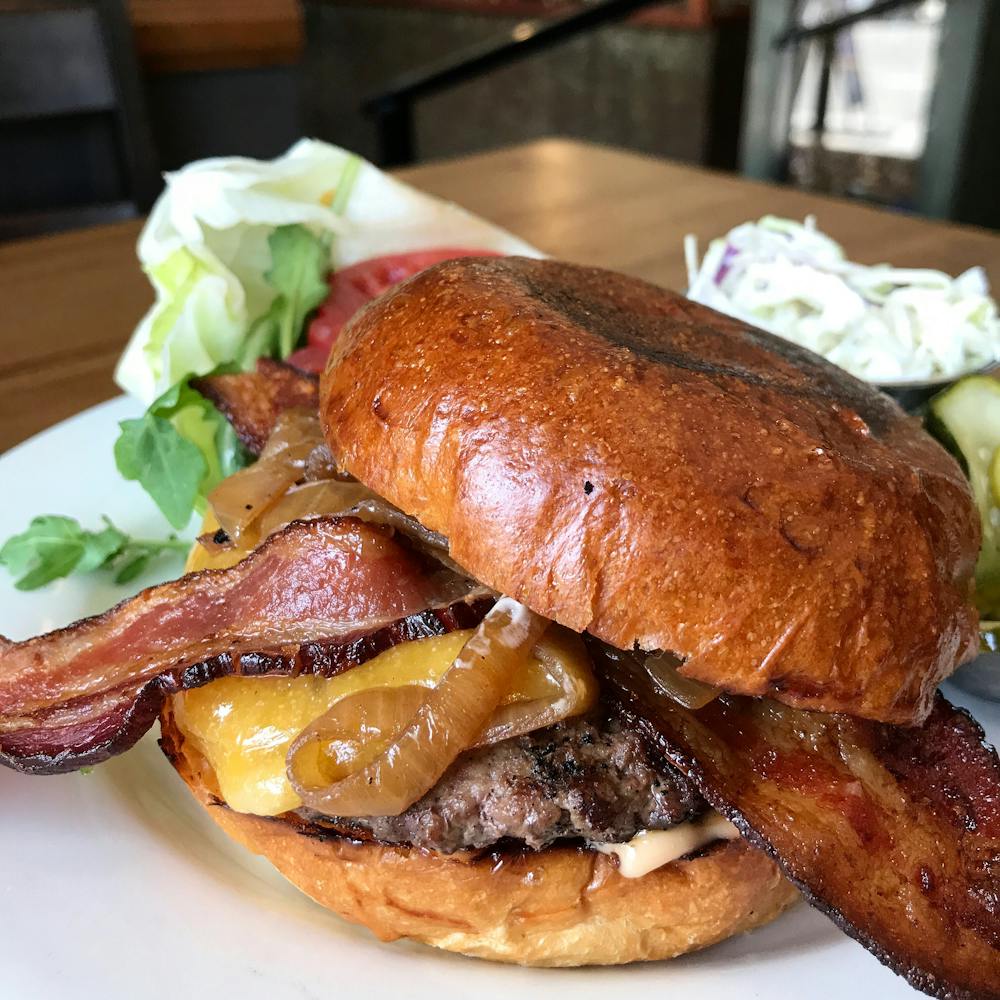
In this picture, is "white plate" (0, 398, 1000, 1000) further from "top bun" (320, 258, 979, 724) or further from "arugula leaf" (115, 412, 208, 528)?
"arugula leaf" (115, 412, 208, 528)

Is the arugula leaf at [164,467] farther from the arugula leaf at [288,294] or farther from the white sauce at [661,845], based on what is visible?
the white sauce at [661,845]

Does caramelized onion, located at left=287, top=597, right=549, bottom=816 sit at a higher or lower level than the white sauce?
higher

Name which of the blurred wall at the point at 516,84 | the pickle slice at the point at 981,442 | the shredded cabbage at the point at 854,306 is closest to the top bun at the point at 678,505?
the pickle slice at the point at 981,442

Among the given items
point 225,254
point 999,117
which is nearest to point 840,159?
point 999,117

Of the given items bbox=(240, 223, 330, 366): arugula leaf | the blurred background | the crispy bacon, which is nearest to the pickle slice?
the crispy bacon

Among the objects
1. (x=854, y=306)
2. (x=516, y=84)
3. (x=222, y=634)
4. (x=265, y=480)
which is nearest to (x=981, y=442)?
(x=854, y=306)

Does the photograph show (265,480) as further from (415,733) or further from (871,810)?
(871,810)
